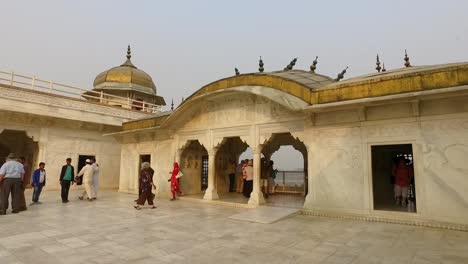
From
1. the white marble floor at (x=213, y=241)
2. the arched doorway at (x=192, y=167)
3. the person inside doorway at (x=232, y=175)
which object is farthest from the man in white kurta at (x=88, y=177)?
the person inside doorway at (x=232, y=175)

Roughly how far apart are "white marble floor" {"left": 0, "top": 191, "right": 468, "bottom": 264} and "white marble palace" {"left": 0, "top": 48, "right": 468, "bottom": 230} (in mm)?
947

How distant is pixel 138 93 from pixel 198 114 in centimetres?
1748

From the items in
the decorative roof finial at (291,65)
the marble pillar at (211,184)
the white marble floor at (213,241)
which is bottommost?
the white marble floor at (213,241)

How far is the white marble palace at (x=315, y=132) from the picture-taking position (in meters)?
6.59

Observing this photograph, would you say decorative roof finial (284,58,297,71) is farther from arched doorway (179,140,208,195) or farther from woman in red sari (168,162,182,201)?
woman in red sari (168,162,182,201)

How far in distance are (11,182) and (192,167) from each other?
6.87m

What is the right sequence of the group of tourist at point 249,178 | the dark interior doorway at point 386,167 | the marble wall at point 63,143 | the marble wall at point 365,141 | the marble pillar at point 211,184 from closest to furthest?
the marble wall at point 365,141 < the dark interior doorway at point 386,167 < the marble pillar at point 211,184 < the group of tourist at point 249,178 < the marble wall at point 63,143

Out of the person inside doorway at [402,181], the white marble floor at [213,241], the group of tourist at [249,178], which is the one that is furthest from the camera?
the group of tourist at [249,178]

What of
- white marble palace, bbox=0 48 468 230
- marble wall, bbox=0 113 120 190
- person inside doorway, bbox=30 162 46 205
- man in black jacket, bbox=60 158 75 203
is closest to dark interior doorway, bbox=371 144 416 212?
white marble palace, bbox=0 48 468 230

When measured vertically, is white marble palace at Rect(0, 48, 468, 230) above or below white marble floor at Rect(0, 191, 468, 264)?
above

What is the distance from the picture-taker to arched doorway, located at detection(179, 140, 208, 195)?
42.1ft

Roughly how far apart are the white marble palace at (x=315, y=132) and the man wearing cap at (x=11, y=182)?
5427 mm

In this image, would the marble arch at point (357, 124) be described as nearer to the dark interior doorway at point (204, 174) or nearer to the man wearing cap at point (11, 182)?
the dark interior doorway at point (204, 174)

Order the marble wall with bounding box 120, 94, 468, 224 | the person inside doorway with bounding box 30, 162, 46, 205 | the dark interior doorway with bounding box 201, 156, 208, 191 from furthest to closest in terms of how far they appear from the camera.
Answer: the dark interior doorway with bounding box 201, 156, 208, 191
the person inside doorway with bounding box 30, 162, 46, 205
the marble wall with bounding box 120, 94, 468, 224
